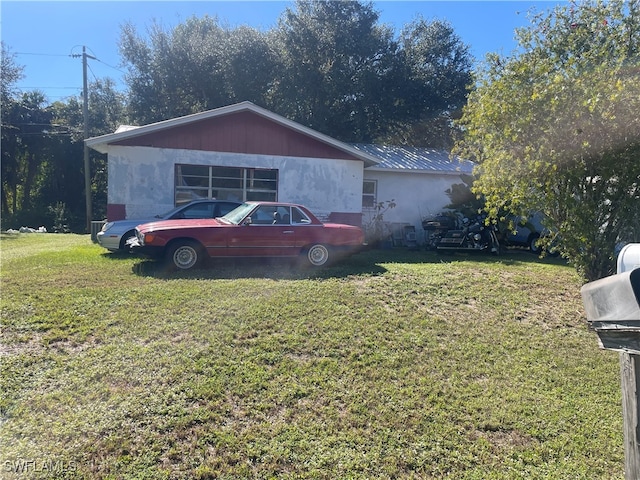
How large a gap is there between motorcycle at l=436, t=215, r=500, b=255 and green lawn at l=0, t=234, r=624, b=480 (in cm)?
518

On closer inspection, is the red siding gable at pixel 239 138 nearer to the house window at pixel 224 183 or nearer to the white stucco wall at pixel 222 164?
the white stucco wall at pixel 222 164

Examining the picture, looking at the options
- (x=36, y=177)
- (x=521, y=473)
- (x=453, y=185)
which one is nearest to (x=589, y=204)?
(x=521, y=473)

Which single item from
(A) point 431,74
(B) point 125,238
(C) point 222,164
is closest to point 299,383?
(B) point 125,238

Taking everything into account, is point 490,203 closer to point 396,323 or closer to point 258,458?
point 396,323

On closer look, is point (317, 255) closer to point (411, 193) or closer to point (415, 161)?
point (411, 193)

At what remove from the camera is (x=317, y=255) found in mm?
9539

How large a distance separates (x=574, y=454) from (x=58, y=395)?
4225 millimetres

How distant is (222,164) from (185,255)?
18.1 ft

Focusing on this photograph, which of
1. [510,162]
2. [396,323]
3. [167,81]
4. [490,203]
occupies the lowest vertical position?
[396,323]

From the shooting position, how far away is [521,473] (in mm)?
3176

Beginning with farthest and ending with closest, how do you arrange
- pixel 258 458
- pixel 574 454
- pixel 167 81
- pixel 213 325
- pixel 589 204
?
pixel 167 81 → pixel 589 204 → pixel 213 325 → pixel 574 454 → pixel 258 458

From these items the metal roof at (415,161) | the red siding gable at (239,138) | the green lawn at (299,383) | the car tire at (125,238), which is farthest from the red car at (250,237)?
the metal roof at (415,161)

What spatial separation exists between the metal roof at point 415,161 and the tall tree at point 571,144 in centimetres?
830

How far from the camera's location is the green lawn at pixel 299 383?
3193mm
